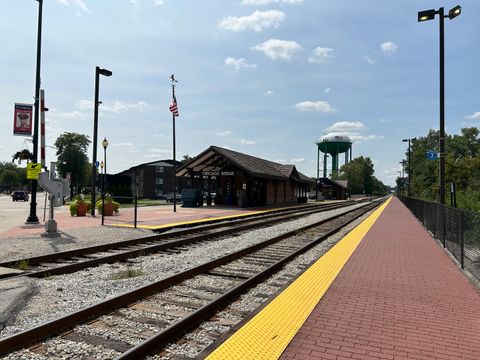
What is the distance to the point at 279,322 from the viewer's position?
4680mm

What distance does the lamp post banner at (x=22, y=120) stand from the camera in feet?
52.9

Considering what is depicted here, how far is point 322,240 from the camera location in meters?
13.1

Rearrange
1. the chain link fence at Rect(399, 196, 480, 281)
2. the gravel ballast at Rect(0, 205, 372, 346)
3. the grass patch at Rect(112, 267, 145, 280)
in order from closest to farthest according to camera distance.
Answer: the gravel ballast at Rect(0, 205, 372, 346) → the grass patch at Rect(112, 267, 145, 280) → the chain link fence at Rect(399, 196, 480, 281)

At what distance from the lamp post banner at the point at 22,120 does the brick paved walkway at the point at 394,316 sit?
14.7 metres

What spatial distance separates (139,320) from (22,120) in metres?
14.7

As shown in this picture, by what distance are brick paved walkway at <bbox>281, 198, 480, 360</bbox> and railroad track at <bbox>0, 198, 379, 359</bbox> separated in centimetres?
130

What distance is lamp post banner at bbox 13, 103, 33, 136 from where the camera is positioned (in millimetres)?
16109

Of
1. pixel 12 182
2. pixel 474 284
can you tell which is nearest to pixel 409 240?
pixel 474 284

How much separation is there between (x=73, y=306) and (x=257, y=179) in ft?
107

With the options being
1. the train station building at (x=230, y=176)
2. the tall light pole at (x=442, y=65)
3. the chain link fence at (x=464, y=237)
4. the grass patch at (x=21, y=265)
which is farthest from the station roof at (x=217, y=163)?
the grass patch at (x=21, y=265)

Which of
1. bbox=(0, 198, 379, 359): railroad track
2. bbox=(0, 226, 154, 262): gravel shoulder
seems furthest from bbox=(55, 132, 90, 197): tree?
bbox=(0, 198, 379, 359): railroad track

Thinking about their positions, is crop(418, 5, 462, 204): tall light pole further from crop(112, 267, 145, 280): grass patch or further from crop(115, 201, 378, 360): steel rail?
crop(112, 267, 145, 280): grass patch

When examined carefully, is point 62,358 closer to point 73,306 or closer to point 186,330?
point 186,330

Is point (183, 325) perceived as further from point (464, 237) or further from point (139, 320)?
point (464, 237)
